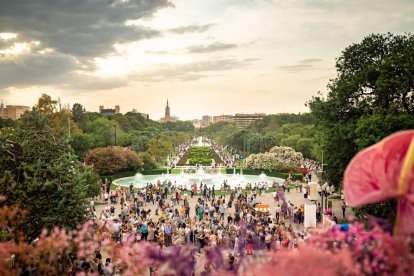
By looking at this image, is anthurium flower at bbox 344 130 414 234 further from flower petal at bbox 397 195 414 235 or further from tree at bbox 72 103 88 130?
tree at bbox 72 103 88 130

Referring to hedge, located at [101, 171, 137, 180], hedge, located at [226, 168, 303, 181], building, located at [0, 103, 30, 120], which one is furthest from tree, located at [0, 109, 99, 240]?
building, located at [0, 103, 30, 120]

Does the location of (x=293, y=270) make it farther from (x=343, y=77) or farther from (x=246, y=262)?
(x=343, y=77)

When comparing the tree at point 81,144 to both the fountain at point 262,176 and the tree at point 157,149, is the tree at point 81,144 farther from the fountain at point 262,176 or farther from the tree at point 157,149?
the fountain at point 262,176

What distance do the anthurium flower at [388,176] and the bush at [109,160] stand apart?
45714 millimetres

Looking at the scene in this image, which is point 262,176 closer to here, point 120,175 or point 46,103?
point 120,175

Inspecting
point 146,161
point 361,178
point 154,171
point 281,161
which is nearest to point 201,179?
point 154,171

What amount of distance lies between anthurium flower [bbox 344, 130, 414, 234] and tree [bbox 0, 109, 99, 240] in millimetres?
12280

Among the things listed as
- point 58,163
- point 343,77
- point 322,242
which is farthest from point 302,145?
point 322,242

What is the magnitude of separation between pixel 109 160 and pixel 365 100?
32.5 metres

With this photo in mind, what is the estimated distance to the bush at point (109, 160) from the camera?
152 feet

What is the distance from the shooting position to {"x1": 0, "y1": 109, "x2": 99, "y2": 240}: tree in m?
12.9

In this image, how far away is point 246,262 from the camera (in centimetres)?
298

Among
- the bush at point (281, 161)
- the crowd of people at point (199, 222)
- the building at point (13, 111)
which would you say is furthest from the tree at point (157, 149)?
the building at point (13, 111)

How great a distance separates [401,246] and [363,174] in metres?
0.48
